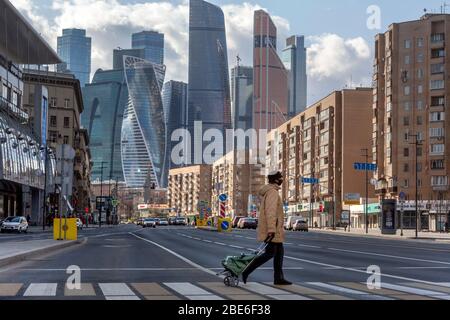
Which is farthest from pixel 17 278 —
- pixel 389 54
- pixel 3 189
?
pixel 389 54

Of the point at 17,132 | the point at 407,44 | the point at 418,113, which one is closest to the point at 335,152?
the point at 418,113

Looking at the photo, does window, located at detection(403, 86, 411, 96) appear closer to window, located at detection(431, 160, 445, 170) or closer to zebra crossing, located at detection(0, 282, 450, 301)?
window, located at detection(431, 160, 445, 170)

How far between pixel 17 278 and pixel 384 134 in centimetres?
9755

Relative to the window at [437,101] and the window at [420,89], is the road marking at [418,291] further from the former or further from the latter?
the window at [420,89]

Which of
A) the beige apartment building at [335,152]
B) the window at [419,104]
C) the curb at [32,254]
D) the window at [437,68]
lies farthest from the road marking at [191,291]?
the beige apartment building at [335,152]

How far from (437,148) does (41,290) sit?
9648cm

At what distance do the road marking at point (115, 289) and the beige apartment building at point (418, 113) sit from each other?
9107 centimetres

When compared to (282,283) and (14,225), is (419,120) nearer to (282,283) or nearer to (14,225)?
(14,225)

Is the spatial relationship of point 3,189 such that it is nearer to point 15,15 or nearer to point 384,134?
point 15,15

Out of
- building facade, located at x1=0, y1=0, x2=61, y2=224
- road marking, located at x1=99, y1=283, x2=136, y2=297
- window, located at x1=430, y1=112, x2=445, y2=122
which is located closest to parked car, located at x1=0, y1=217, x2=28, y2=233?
building facade, located at x1=0, y1=0, x2=61, y2=224

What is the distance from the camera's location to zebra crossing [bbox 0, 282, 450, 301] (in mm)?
11141

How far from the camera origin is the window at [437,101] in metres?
102

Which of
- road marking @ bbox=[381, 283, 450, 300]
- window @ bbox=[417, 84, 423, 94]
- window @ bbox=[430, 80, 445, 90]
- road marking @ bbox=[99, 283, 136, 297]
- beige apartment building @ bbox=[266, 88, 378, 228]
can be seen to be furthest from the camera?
beige apartment building @ bbox=[266, 88, 378, 228]

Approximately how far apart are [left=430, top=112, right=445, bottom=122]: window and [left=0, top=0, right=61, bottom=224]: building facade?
53.8 m
